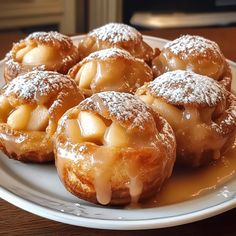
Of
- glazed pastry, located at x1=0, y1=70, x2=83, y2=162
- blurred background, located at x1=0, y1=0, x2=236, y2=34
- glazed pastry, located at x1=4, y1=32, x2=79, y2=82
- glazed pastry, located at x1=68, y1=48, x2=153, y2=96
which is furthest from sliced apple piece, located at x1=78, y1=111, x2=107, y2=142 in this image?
blurred background, located at x1=0, y1=0, x2=236, y2=34

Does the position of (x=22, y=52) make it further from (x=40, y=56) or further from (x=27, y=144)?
(x=27, y=144)

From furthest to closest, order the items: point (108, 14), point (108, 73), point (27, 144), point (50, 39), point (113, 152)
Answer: point (108, 14) < point (50, 39) < point (108, 73) < point (27, 144) < point (113, 152)

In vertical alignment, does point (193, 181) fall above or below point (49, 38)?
below

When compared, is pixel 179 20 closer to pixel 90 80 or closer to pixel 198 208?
pixel 90 80

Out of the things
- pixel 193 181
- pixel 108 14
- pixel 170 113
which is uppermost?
pixel 170 113

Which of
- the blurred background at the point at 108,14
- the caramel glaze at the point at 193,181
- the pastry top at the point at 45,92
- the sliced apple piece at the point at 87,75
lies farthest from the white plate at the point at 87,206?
the blurred background at the point at 108,14

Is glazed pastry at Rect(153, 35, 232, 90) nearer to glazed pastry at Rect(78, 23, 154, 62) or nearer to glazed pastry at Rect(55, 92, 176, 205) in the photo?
glazed pastry at Rect(78, 23, 154, 62)

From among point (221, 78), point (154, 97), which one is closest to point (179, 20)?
point (221, 78)

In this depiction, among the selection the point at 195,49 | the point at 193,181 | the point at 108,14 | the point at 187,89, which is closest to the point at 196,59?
the point at 195,49
